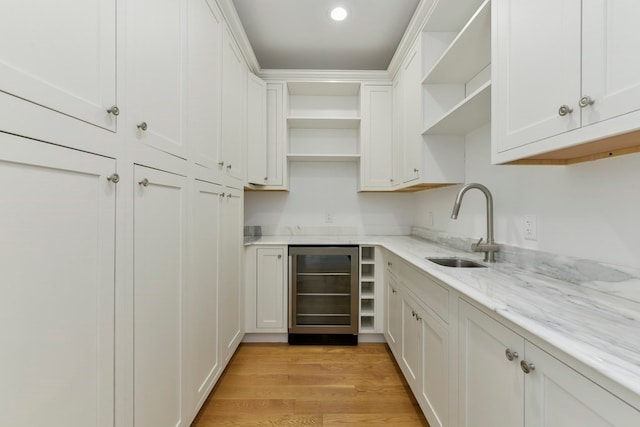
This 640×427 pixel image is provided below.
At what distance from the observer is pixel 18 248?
0.59 metres

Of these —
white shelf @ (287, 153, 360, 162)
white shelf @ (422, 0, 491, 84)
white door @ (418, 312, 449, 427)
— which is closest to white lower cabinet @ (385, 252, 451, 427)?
white door @ (418, 312, 449, 427)

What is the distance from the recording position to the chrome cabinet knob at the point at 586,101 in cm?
74

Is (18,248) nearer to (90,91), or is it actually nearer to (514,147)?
(90,91)

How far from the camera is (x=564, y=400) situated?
65cm

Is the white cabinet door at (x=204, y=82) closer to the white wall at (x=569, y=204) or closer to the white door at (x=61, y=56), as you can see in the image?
the white door at (x=61, y=56)

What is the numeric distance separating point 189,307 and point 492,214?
1677 mm

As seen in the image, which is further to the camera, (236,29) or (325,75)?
(325,75)

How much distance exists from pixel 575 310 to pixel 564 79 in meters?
0.68

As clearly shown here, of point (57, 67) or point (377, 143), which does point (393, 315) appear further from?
point (57, 67)

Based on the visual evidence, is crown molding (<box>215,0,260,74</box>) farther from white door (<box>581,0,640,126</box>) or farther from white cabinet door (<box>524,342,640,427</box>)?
white cabinet door (<box>524,342,640,427</box>)

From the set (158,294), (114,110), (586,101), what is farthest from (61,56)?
(586,101)

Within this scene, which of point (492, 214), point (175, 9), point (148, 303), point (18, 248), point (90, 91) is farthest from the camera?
point (492, 214)

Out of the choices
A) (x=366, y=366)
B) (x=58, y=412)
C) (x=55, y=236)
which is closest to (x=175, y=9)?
(x=55, y=236)

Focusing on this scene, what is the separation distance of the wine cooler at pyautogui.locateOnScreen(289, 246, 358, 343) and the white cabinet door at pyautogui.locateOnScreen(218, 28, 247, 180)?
0.93 meters
